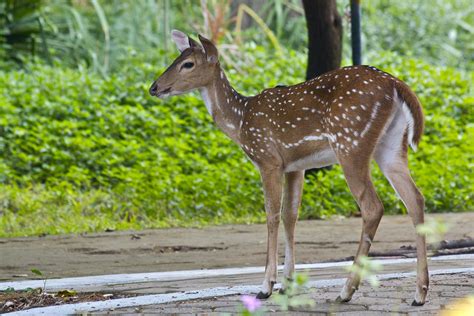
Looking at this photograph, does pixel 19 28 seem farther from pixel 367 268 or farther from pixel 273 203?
pixel 367 268

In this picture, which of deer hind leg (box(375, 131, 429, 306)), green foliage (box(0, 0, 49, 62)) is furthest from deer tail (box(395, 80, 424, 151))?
green foliage (box(0, 0, 49, 62))

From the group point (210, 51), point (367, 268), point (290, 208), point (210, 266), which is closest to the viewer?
point (367, 268)

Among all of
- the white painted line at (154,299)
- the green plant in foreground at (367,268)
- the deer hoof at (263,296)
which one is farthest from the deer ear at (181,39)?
the green plant in foreground at (367,268)

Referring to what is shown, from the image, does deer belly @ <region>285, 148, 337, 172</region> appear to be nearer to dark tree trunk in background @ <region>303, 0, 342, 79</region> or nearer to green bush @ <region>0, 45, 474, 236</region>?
green bush @ <region>0, 45, 474, 236</region>

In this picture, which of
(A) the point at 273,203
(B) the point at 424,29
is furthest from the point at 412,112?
(B) the point at 424,29

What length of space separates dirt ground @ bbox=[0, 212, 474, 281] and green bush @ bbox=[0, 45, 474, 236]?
706 millimetres

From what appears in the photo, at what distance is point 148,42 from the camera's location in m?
19.1

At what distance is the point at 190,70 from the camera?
22.7 feet

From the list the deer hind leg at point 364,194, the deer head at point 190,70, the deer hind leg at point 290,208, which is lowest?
the deer hind leg at point 290,208

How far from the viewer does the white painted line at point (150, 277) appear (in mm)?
6992

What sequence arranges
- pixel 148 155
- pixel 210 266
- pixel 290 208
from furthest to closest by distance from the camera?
pixel 148 155 < pixel 210 266 < pixel 290 208

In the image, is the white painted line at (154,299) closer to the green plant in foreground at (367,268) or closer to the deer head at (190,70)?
the deer head at (190,70)

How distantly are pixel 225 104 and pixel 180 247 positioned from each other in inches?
108

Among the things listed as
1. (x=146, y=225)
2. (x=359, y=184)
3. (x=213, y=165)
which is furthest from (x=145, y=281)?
(x=213, y=165)
